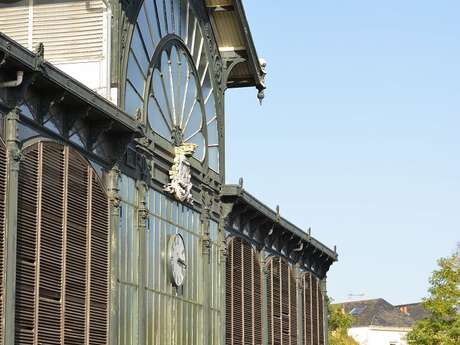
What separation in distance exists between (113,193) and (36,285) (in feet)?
16.1

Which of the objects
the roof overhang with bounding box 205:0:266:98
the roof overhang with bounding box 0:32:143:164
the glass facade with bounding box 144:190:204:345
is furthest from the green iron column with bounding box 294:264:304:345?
the roof overhang with bounding box 0:32:143:164

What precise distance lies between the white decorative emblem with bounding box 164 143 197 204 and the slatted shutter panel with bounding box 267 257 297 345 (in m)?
10.8

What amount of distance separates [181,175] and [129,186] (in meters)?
3.80

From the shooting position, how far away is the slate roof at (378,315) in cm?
14738

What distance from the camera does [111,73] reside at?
30969 mm

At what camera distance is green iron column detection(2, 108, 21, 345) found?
76.6 feet

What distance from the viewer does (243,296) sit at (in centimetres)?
4200

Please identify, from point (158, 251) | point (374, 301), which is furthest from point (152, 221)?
point (374, 301)

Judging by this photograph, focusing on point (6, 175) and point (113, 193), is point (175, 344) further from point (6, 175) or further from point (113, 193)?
point (6, 175)

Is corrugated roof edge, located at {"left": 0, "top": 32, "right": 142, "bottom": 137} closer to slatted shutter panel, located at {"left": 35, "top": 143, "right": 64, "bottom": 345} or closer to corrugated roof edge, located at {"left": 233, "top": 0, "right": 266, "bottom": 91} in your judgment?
slatted shutter panel, located at {"left": 35, "top": 143, "right": 64, "bottom": 345}

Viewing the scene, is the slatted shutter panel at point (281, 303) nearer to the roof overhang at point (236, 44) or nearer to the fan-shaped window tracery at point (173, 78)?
the roof overhang at point (236, 44)

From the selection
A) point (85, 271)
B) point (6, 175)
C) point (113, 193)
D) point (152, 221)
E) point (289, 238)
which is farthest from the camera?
point (289, 238)

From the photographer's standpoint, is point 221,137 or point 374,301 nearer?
point 221,137

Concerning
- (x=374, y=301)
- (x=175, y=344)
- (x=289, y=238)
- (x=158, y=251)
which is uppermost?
(x=374, y=301)
